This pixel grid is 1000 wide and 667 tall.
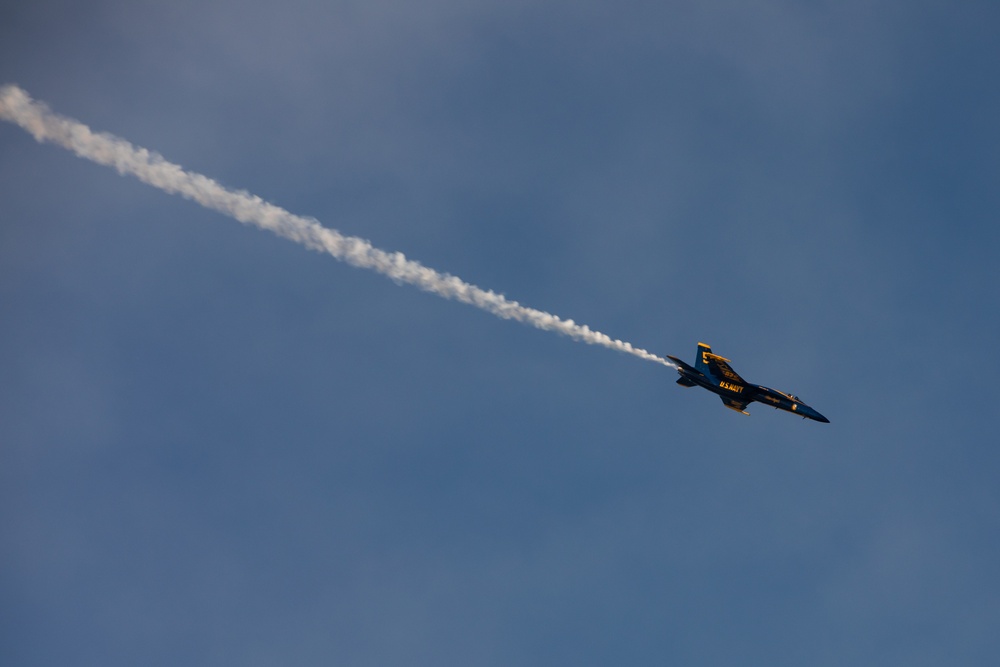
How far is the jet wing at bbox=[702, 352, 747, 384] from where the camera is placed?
95062 millimetres

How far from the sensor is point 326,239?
7594 centimetres

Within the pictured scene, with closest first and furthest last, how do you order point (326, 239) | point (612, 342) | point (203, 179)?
1. point (203, 179)
2. point (326, 239)
3. point (612, 342)

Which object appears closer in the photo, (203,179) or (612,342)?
(203,179)

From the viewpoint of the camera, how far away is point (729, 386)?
9600cm

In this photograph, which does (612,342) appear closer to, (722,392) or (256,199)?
(722,392)

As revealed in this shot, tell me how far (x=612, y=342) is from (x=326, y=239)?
29.8 m

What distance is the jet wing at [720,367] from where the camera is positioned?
95062 millimetres

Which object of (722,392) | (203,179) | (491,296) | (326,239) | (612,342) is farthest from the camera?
(722,392)

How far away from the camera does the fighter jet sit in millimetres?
95125

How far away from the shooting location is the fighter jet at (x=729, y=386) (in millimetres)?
95125

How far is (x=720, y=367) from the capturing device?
312 ft

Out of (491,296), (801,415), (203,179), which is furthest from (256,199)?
(801,415)

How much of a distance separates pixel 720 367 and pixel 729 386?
2.40 metres

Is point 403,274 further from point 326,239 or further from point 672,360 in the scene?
point 672,360
